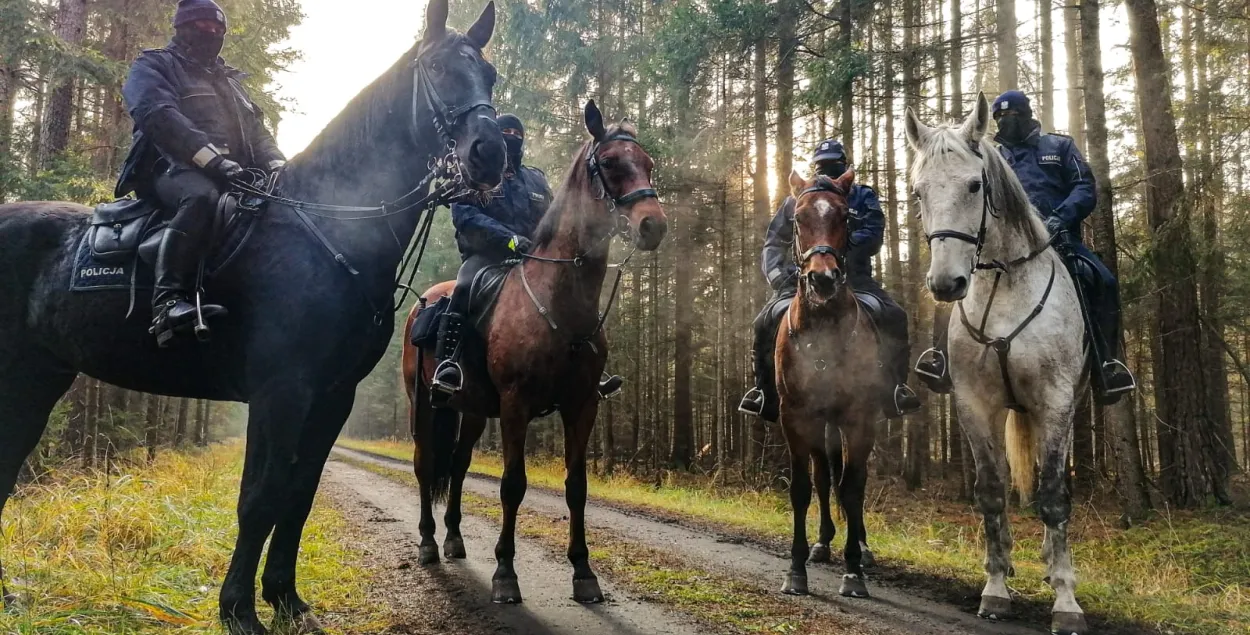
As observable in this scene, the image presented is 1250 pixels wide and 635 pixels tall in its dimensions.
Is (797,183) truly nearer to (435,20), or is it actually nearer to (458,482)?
(435,20)

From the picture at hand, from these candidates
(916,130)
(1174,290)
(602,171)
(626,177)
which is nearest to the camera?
(626,177)

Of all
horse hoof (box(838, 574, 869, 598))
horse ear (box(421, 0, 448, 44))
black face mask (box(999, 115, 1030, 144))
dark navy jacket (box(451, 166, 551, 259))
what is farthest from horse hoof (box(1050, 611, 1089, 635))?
horse ear (box(421, 0, 448, 44))

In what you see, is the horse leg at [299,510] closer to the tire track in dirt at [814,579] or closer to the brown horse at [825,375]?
the tire track in dirt at [814,579]

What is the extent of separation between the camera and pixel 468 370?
573cm

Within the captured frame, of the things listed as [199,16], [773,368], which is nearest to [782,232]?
[773,368]

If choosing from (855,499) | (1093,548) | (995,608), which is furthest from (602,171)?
(1093,548)

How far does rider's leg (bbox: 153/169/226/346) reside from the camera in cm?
350

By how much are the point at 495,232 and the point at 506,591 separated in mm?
2710

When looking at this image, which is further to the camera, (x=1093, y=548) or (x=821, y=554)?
(x=1093, y=548)

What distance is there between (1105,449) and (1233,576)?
29.1 ft

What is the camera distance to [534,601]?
15.5 feet

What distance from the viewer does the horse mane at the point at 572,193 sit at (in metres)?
5.12

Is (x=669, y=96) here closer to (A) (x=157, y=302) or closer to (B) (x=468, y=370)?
(B) (x=468, y=370)

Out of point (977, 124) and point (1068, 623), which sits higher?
point (977, 124)
